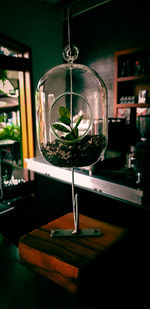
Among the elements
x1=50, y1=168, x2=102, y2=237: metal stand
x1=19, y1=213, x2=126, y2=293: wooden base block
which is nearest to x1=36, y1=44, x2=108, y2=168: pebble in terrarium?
x1=50, y1=168, x2=102, y2=237: metal stand

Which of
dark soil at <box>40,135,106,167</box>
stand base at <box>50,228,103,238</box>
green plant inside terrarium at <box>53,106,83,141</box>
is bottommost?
stand base at <box>50,228,103,238</box>

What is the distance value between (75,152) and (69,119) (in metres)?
0.12

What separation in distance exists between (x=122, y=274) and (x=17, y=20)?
3.59 meters

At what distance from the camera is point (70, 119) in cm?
82

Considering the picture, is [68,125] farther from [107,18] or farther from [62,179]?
[107,18]

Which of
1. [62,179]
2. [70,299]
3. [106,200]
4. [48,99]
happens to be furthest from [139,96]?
[70,299]

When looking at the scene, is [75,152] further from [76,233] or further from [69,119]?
[76,233]

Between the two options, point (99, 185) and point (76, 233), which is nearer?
point (76, 233)

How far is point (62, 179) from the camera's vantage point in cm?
223

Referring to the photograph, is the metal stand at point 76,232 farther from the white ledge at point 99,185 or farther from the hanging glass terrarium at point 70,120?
the white ledge at point 99,185

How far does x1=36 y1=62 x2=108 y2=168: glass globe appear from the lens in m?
0.80

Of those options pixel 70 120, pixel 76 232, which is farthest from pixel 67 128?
pixel 76 232

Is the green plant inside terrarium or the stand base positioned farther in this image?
the stand base

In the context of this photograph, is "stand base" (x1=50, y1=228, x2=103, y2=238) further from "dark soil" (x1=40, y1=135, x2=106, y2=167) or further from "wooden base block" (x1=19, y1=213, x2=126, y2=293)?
"dark soil" (x1=40, y1=135, x2=106, y2=167)
